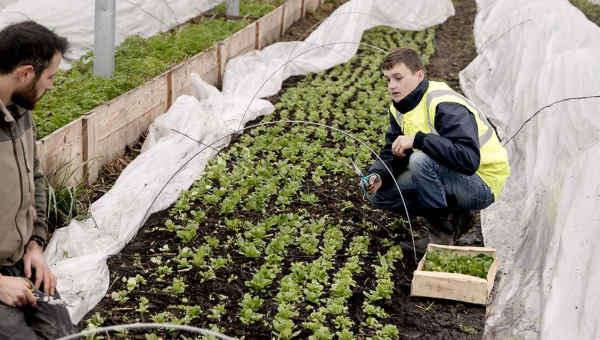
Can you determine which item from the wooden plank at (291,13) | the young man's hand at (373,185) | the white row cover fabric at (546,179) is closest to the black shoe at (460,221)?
the white row cover fabric at (546,179)

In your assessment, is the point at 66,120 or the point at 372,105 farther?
the point at 372,105

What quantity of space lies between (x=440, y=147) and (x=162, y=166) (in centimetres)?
237

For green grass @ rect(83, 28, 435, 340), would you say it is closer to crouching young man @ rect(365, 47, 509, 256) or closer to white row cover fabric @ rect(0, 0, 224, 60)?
crouching young man @ rect(365, 47, 509, 256)

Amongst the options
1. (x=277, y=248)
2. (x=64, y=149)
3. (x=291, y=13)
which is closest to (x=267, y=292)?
(x=277, y=248)

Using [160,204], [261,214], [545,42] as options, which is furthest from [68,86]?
[545,42]

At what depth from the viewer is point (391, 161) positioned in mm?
5203

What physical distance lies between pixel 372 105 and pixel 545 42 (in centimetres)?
223

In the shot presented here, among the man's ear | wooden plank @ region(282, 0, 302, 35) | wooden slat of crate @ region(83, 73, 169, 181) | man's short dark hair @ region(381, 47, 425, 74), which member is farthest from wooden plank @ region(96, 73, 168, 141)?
wooden plank @ region(282, 0, 302, 35)

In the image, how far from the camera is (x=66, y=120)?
5.43 metres

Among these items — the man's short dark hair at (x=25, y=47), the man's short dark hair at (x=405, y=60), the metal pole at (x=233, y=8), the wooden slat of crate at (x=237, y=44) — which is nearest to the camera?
the man's short dark hair at (x=25, y=47)

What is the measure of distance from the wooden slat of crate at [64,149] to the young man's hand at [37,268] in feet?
6.27

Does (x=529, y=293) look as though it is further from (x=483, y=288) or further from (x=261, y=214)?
(x=261, y=214)

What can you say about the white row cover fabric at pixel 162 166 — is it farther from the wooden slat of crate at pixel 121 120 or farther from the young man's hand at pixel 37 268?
the young man's hand at pixel 37 268

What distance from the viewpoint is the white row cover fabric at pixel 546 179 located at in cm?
378
